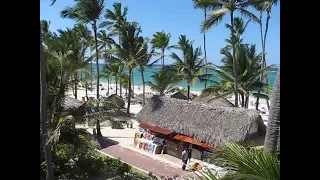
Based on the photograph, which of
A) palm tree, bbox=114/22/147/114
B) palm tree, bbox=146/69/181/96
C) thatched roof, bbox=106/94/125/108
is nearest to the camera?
thatched roof, bbox=106/94/125/108

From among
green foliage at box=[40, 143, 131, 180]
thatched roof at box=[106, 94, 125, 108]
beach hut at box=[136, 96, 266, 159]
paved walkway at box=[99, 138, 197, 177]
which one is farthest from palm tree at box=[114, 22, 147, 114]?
green foliage at box=[40, 143, 131, 180]

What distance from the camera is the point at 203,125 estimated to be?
15.2 meters

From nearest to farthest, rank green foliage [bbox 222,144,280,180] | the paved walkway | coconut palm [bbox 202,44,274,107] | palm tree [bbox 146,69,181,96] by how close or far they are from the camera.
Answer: green foliage [bbox 222,144,280,180] < the paved walkway < coconut palm [bbox 202,44,274,107] < palm tree [bbox 146,69,181,96]

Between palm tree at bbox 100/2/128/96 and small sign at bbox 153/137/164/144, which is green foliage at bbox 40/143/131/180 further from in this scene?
palm tree at bbox 100/2/128/96

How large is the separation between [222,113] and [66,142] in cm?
839

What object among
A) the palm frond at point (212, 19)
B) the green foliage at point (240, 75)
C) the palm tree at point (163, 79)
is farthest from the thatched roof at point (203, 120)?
the palm tree at point (163, 79)

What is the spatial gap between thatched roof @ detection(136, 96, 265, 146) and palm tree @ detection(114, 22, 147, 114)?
454 cm

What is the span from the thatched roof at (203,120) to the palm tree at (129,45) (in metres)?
4.54

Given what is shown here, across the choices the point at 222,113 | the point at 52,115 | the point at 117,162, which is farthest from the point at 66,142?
the point at 222,113

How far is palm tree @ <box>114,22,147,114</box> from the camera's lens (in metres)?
20.6

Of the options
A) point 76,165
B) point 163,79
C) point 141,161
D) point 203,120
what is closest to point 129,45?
point 163,79

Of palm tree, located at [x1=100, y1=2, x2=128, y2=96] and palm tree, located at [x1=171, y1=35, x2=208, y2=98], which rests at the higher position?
palm tree, located at [x1=100, y1=2, x2=128, y2=96]
